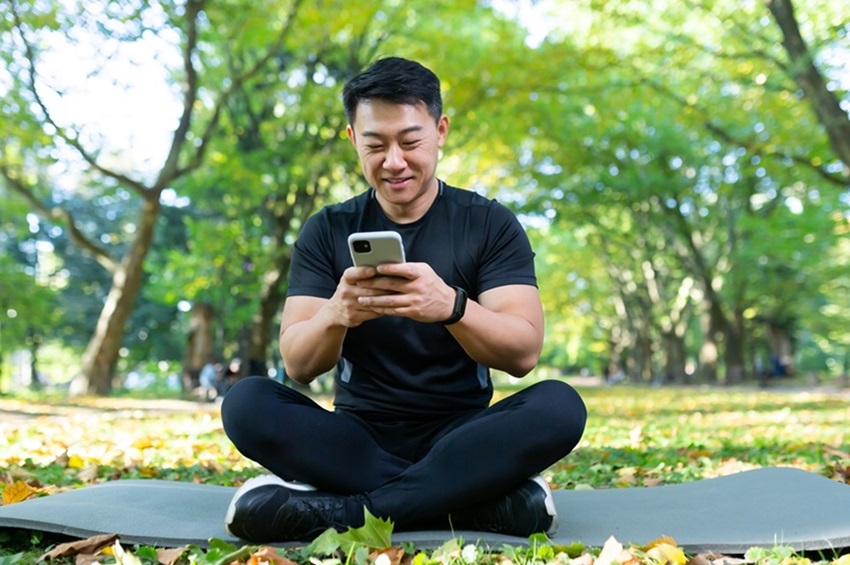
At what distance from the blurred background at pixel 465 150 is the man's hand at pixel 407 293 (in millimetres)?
8909

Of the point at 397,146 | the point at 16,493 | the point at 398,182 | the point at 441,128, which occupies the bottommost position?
the point at 16,493

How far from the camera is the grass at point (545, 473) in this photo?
267cm

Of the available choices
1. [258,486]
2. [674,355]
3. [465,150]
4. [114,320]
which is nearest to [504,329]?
[258,486]

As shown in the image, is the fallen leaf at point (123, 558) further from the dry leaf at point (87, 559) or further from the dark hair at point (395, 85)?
the dark hair at point (395, 85)

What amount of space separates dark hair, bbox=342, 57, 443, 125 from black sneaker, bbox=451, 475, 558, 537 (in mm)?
1446

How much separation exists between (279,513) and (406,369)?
0.76 meters

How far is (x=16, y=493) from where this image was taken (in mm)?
3654

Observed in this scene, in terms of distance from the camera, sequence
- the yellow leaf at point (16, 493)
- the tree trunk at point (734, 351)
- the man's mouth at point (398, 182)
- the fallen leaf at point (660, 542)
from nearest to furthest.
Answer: the fallen leaf at point (660, 542) < the man's mouth at point (398, 182) < the yellow leaf at point (16, 493) < the tree trunk at point (734, 351)

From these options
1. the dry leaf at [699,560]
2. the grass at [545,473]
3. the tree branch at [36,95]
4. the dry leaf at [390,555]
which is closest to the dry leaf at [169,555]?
the grass at [545,473]

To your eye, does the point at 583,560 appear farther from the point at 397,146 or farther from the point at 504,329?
the point at 397,146

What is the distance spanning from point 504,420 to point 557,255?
1312 inches

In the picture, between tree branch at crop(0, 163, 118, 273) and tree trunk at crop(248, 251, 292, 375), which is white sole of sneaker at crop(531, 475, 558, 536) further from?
tree trunk at crop(248, 251, 292, 375)

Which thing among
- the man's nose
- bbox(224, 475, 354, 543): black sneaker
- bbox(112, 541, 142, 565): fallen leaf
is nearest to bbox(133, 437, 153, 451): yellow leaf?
bbox(224, 475, 354, 543): black sneaker

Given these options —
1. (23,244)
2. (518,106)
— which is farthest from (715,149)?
(23,244)
